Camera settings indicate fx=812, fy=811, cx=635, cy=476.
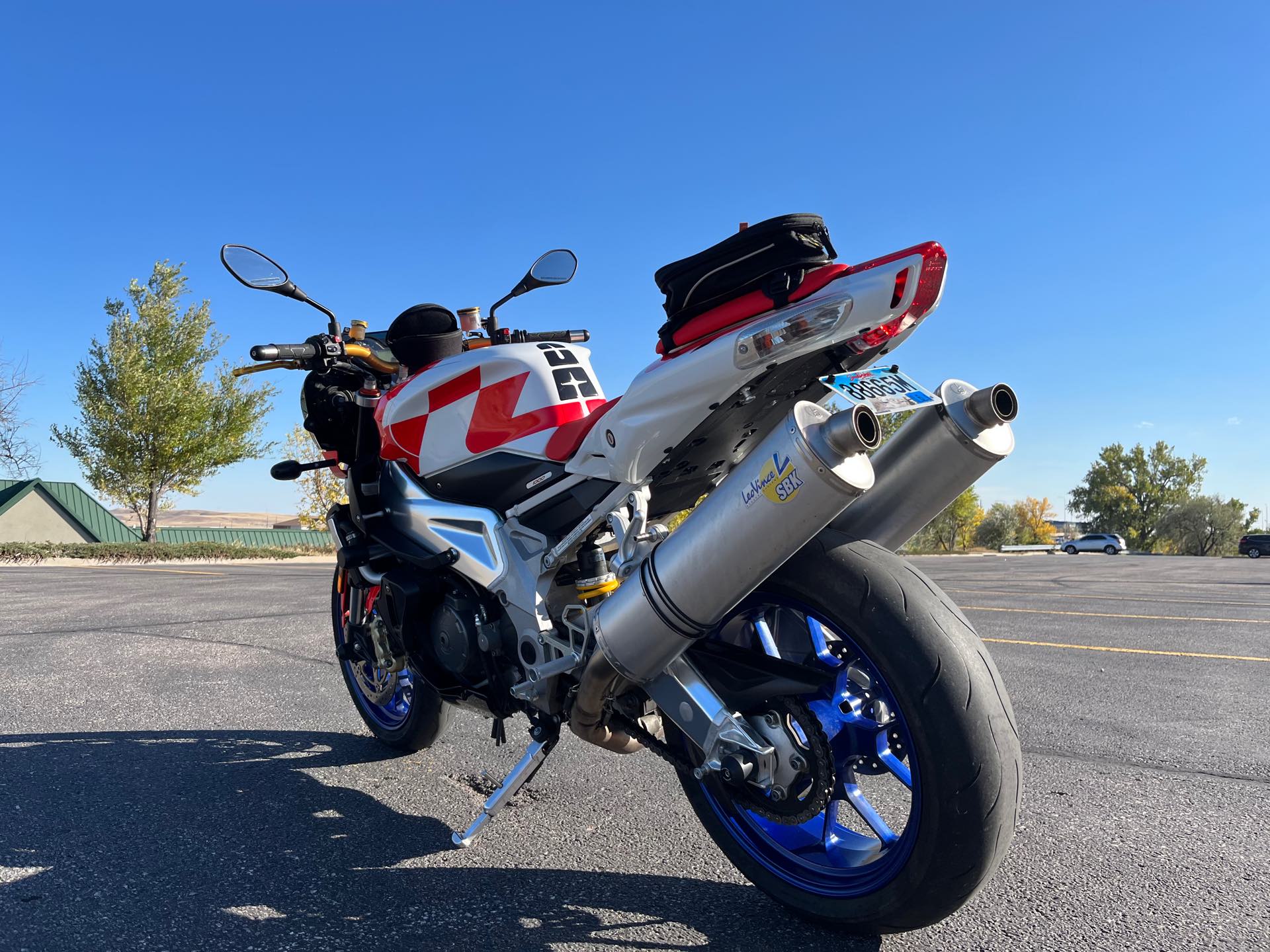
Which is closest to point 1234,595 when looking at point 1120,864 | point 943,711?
point 1120,864

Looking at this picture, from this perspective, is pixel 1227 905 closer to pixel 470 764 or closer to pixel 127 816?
pixel 470 764

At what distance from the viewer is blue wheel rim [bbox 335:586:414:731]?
133 inches

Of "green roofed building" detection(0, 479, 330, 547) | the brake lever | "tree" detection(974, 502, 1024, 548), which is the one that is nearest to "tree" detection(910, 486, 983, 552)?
"tree" detection(974, 502, 1024, 548)

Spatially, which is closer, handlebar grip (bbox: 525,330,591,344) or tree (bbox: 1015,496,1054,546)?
handlebar grip (bbox: 525,330,591,344)

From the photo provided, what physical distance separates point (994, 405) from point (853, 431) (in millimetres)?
545

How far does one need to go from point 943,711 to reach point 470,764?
2146 mm

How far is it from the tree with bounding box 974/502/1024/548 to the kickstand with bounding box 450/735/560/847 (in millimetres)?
65231

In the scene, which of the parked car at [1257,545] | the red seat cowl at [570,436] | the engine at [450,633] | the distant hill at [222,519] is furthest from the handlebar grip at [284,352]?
the distant hill at [222,519]

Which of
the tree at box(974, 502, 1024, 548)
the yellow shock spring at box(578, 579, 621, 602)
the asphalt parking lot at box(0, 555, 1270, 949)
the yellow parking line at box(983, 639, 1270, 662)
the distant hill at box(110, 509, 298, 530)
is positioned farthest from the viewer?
the distant hill at box(110, 509, 298, 530)

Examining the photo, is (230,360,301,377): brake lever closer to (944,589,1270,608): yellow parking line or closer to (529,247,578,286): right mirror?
(529,247,578,286): right mirror

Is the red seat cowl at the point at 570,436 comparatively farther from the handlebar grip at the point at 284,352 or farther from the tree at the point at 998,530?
the tree at the point at 998,530

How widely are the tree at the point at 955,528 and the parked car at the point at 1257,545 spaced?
15569 mm

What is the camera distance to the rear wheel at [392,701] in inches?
127

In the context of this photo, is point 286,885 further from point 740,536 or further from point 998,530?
point 998,530
